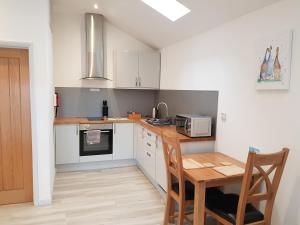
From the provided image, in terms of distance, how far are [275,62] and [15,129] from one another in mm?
2836

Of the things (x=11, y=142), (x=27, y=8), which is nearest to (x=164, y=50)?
(x=27, y=8)

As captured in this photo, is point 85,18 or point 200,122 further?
point 85,18

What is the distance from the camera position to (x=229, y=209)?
1.90 m

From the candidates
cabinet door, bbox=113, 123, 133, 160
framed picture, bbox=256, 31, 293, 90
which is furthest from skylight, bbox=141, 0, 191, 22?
cabinet door, bbox=113, 123, 133, 160

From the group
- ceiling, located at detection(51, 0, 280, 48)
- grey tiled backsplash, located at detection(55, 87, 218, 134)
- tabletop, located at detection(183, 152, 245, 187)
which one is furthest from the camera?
grey tiled backsplash, located at detection(55, 87, 218, 134)

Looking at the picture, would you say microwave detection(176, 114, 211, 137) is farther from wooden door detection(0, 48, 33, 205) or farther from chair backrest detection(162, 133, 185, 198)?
wooden door detection(0, 48, 33, 205)

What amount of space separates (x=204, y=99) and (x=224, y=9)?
1121 millimetres

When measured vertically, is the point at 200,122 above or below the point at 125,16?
below

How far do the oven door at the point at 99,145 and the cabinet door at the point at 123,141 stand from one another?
0.09 meters

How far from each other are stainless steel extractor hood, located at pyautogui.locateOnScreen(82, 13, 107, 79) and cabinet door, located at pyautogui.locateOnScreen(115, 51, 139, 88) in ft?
1.11

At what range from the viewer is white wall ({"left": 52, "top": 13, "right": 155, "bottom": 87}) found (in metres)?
4.14

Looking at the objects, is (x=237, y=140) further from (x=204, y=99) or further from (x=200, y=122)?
(x=204, y=99)

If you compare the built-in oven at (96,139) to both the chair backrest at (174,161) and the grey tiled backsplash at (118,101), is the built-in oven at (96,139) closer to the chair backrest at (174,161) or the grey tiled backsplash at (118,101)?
the grey tiled backsplash at (118,101)

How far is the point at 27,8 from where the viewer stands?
258 centimetres
